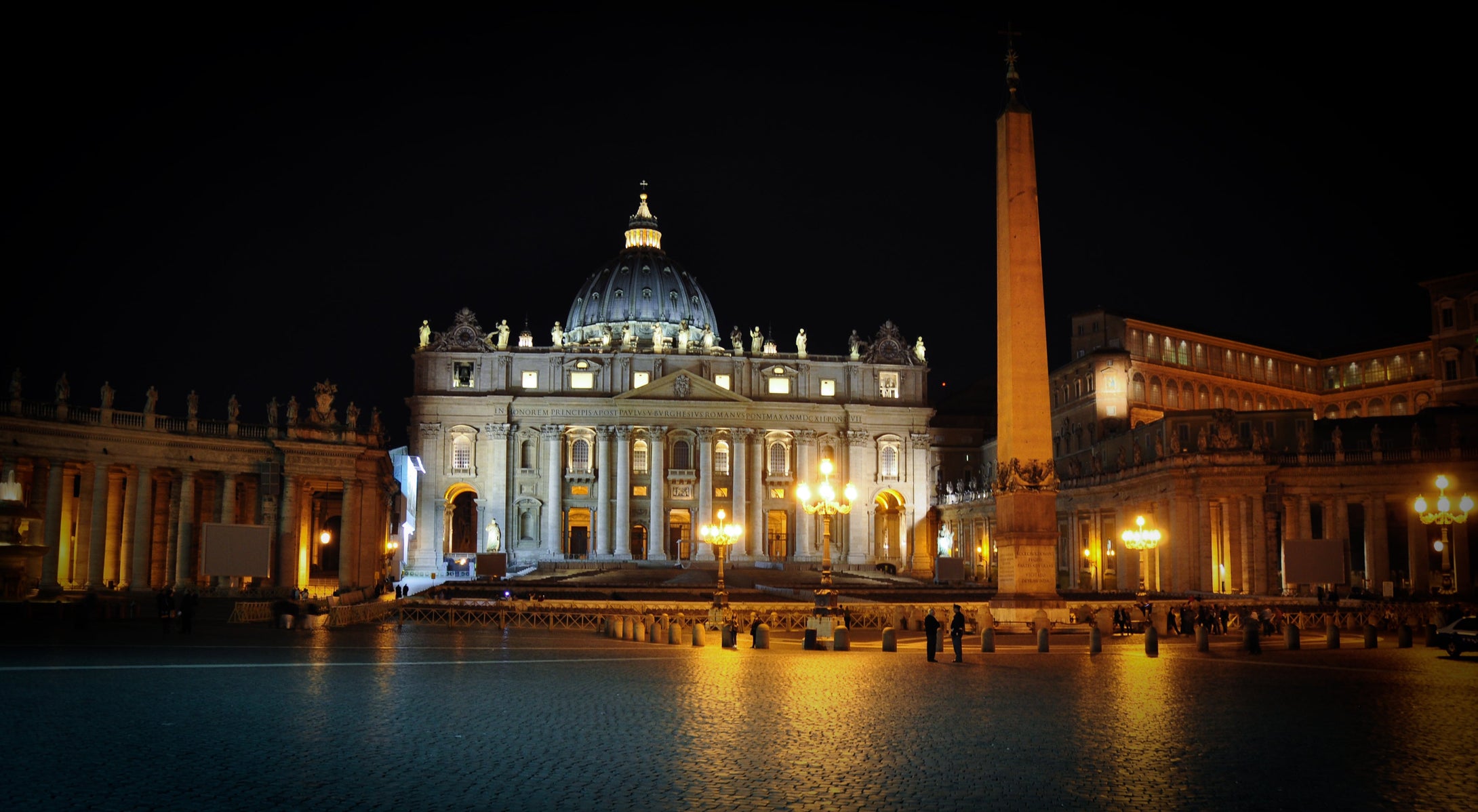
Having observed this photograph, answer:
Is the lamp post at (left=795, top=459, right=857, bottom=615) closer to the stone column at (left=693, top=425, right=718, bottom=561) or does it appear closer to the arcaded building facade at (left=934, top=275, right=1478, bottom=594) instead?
the arcaded building facade at (left=934, top=275, right=1478, bottom=594)

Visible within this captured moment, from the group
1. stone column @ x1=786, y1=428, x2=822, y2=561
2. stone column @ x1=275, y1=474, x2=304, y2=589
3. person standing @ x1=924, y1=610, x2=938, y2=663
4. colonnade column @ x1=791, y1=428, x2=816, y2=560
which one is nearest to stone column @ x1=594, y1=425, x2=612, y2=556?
stone column @ x1=786, y1=428, x2=822, y2=561

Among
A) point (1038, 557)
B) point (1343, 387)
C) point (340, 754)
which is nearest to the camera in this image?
point (340, 754)

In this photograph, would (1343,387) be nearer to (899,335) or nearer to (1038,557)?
(899,335)

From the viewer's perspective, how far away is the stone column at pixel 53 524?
41.7 m

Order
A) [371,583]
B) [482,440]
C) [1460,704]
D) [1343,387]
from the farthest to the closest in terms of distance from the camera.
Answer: [482,440]
[1343,387]
[371,583]
[1460,704]

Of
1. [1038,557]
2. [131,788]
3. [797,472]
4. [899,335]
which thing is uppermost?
[899,335]

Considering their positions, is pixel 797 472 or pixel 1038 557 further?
pixel 797 472

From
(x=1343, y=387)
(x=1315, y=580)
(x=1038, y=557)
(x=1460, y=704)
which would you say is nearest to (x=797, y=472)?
Result: (x=1343, y=387)

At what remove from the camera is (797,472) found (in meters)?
96.1

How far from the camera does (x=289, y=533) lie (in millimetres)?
50250

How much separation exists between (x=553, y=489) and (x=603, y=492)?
A: 3561mm

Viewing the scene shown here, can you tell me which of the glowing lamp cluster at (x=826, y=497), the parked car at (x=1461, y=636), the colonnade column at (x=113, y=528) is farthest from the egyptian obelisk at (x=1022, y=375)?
the colonnade column at (x=113, y=528)

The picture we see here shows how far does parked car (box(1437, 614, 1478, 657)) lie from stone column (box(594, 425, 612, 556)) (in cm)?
7072

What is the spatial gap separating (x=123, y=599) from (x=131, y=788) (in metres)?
31.0
